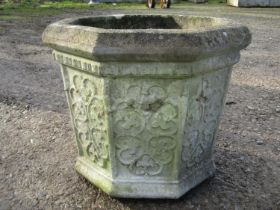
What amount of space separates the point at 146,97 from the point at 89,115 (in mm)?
396

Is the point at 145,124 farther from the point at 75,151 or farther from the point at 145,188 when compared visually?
the point at 75,151

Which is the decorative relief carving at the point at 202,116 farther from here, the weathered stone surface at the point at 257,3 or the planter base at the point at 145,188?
the weathered stone surface at the point at 257,3

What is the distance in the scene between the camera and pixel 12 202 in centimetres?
224

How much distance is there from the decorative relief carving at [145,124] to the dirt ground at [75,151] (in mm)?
286

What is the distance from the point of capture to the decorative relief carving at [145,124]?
1.89 meters

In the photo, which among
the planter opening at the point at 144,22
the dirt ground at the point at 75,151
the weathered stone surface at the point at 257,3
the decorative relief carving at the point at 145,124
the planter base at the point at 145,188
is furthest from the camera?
the weathered stone surface at the point at 257,3

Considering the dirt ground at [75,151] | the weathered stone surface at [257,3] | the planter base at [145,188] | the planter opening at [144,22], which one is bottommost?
the weathered stone surface at [257,3]

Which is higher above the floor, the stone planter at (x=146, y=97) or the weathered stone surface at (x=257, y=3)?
the stone planter at (x=146, y=97)

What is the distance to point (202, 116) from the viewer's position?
2088 millimetres

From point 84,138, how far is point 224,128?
5.03 feet

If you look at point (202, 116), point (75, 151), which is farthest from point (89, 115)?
point (75, 151)

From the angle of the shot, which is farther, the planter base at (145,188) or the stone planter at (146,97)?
the planter base at (145,188)

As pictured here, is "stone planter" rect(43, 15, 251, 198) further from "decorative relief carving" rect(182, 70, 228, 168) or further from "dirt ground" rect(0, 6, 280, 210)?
"dirt ground" rect(0, 6, 280, 210)

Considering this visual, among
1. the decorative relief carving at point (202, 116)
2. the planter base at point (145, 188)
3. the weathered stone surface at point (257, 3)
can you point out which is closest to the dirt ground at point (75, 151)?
the planter base at point (145, 188)
